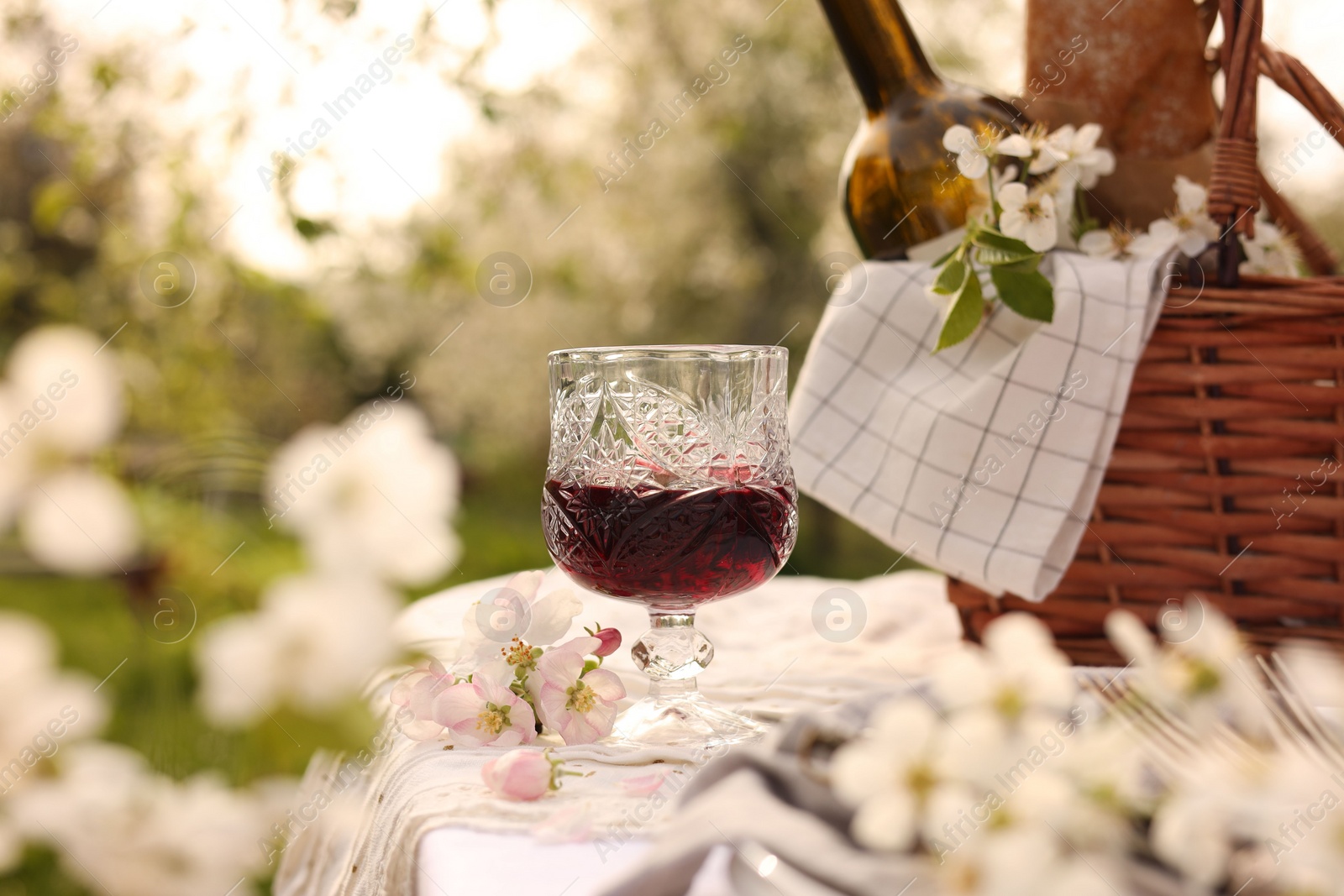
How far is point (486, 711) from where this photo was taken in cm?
82

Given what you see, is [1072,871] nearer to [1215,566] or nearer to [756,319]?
[1215,566]

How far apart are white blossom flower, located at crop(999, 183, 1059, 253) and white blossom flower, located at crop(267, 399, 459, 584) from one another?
976 mm

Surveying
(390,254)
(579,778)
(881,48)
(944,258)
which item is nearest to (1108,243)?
(944,258)

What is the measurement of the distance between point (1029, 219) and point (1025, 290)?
0.08 m

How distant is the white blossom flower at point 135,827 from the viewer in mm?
173

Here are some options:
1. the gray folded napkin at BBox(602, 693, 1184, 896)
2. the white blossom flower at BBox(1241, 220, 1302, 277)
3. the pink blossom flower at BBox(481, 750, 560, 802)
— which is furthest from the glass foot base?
the white blossom flower at BBox(1241, 220, 1302, 277)

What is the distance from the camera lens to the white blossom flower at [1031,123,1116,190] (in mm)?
1071

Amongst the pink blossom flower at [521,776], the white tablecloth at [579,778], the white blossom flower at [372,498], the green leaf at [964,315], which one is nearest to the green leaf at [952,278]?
the green leaf at [964,315]

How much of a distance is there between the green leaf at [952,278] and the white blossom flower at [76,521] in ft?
3.14

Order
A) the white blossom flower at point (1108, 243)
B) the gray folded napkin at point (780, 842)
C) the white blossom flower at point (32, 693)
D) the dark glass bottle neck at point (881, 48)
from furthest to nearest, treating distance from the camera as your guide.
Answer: the dark glass bottle neck at point (881, 48)
the white blossom flower at point (1108, 243)
the gray folded napkin at point (780, 842)
the white blossom flower at point (32, 693)

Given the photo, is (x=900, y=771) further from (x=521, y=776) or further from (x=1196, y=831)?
(x=521, y=776)

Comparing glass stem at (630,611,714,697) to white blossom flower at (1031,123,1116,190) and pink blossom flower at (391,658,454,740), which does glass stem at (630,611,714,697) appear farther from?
white blossom flower at (1031,123,1116,190)

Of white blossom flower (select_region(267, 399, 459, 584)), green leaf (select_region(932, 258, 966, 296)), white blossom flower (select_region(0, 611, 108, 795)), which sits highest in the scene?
green leaf (select_region(932, 258, 966, 296))

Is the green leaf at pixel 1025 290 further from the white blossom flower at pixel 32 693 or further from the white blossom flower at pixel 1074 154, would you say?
the white blossom flower at pixel 32 693
